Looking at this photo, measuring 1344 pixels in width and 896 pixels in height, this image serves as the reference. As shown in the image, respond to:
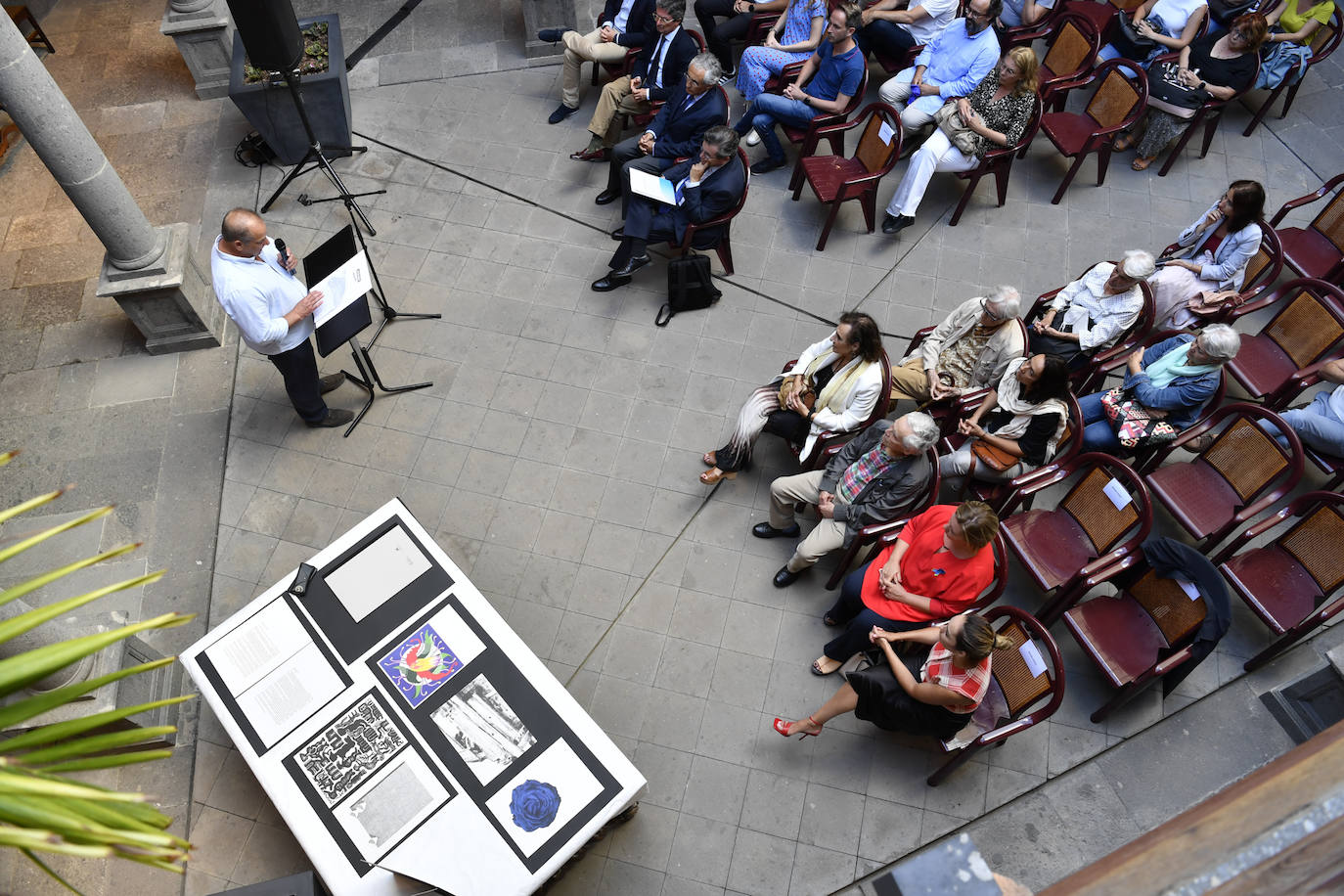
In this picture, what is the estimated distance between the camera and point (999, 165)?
6.86 m

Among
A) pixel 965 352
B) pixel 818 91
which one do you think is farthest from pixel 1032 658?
pixel 818 91

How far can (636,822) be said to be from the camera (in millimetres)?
4574

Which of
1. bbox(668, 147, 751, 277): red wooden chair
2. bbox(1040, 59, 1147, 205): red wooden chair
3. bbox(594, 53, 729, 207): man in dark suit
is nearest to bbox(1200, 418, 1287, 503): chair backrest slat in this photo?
bbox(1040, 59, 1147, 205): red wooden chair

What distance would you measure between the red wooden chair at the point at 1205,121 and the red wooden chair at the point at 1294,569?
373 cm

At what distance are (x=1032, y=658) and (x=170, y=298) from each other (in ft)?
18.6

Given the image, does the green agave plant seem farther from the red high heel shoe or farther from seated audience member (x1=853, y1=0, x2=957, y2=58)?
seated audience member (x1=853, y1=0, x2=957, y2=58)

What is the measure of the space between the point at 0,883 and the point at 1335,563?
6.84 meters

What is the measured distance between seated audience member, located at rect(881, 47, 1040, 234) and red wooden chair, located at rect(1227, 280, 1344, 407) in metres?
2.11

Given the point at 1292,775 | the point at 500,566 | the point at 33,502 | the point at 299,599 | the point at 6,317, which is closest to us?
the point at 1292,775

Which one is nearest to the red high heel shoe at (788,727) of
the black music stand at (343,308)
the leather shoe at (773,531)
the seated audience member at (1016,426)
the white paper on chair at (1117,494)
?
the leather shoe at (773,531)

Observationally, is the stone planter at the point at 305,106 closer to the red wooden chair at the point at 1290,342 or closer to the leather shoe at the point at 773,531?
the leather shoe at the point at 773,531

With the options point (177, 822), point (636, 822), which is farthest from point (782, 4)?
point (177, 822)

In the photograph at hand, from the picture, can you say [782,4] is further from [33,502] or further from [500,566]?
[33,502]

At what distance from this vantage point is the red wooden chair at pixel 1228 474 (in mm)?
4871
